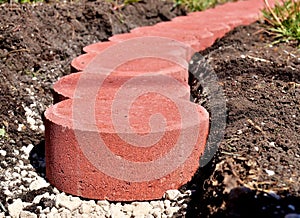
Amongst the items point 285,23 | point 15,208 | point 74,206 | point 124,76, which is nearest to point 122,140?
point 74,206

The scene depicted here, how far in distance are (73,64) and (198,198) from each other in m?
1.49

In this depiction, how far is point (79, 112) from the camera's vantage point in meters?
3.09

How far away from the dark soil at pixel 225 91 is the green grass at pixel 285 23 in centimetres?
11

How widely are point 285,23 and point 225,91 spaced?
1.46 m

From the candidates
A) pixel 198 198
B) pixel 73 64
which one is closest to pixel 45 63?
pixel 73 64

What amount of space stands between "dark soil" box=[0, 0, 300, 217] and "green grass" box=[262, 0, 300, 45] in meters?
0.11

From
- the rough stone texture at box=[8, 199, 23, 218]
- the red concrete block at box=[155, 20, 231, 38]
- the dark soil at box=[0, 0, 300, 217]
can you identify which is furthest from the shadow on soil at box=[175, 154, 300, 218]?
the red concrete block at box=[155, 20, 231, 38]

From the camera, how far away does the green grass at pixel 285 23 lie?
4652mm

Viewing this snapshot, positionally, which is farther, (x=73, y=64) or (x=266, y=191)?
(x=73, y=64)

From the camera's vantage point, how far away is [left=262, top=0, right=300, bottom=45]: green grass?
183 inches

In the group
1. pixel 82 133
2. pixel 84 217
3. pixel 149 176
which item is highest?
pixel 82 133

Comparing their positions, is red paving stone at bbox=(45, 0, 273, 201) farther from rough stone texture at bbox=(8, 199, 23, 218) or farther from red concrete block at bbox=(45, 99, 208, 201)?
rough stone texture at bbox=(8, 199, 23, 218)

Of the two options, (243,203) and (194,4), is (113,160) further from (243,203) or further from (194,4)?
(194,4)

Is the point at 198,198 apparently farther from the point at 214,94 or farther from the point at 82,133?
the point at 214,94
